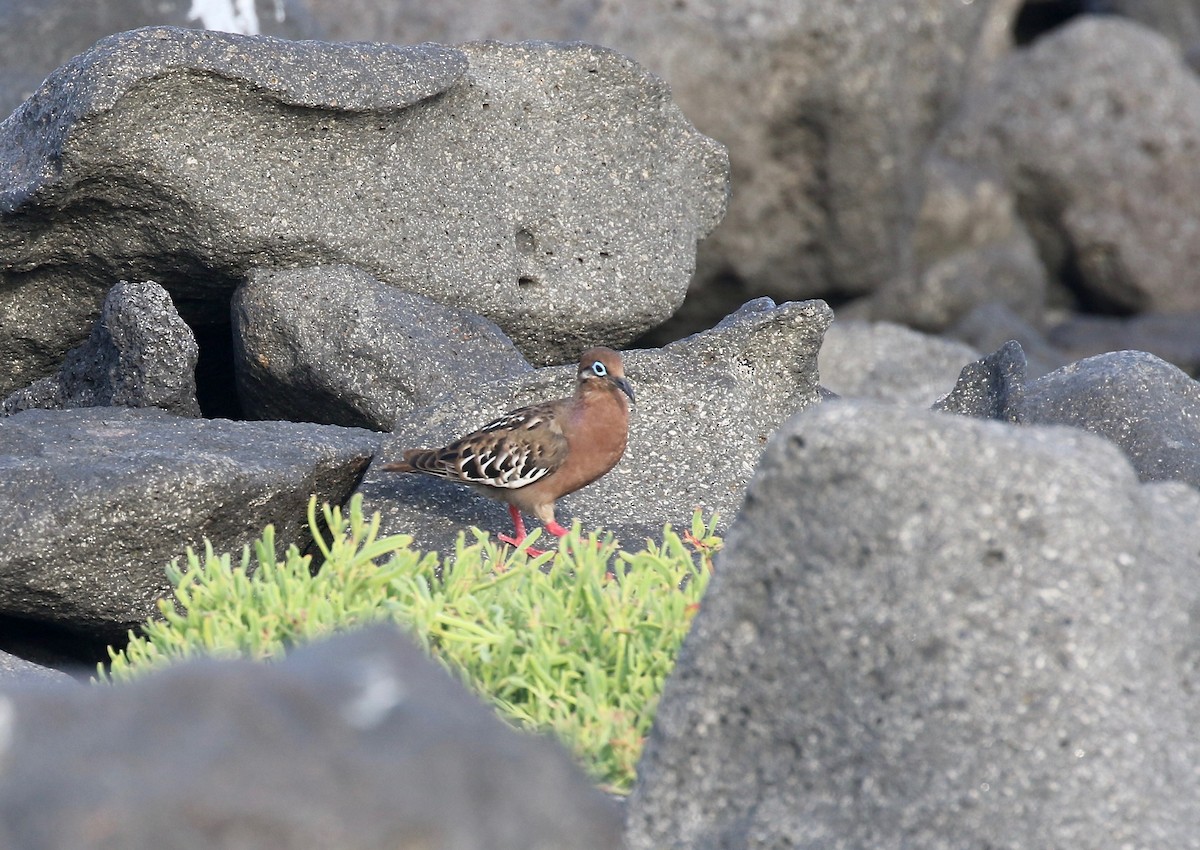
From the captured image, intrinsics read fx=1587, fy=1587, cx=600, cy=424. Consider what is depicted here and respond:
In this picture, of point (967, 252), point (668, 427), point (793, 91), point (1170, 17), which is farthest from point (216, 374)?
point (1170, 17)

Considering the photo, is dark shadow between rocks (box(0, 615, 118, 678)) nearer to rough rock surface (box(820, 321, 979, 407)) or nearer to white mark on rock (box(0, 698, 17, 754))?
white mark on rock (box(0, 698, 17, 754))

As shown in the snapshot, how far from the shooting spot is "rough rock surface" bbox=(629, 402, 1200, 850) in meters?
2.78

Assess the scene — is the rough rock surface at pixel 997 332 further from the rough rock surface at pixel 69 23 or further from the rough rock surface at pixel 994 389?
the rough rock surface at pixel 69 23

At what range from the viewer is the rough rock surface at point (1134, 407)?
236 inches

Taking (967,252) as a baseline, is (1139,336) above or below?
below

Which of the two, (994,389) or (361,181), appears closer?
(994,389)

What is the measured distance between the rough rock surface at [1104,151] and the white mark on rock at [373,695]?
15.0 m

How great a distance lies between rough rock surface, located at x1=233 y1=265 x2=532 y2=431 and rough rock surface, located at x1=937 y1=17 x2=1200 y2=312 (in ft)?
35.7

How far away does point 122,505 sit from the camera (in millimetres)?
5172

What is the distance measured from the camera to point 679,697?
3.01 m

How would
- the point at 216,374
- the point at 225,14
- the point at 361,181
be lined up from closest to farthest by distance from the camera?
the point at 361,181 → the point at 216,374 → the point at 225,14

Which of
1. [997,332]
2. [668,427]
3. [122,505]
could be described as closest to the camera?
[122,505]

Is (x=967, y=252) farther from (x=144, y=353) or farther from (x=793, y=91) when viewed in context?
(x=144, y=353)

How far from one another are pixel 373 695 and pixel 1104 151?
604 inches
